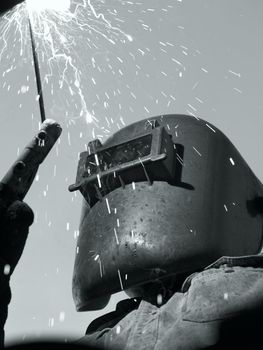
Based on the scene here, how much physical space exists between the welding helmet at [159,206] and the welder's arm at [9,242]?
0.79 m

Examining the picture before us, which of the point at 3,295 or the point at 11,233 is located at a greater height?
the point at 11,233

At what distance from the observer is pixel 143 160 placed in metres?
3.54

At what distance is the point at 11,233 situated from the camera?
2.67 m

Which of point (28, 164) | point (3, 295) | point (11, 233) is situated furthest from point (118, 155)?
point (3, 295)

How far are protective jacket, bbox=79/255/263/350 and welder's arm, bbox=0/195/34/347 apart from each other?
24.8 inches

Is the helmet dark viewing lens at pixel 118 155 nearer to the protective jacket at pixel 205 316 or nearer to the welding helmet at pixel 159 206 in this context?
the welding helmet at pixel 159 206

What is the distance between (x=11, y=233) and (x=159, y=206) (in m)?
1.08

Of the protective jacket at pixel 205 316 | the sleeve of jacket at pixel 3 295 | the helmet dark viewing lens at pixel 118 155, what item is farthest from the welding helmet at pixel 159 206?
the sleeve of jacket at pixel 3 295

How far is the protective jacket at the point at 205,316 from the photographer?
Result: 2535mm

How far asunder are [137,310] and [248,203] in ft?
3.94

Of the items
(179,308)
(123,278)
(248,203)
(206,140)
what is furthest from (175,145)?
(179,308)

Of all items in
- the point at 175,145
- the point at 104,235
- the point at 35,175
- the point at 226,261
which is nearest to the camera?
the point at 226,261

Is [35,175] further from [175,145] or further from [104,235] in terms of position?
[175,145]

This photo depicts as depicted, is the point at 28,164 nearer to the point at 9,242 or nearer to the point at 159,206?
the point at 9,242
